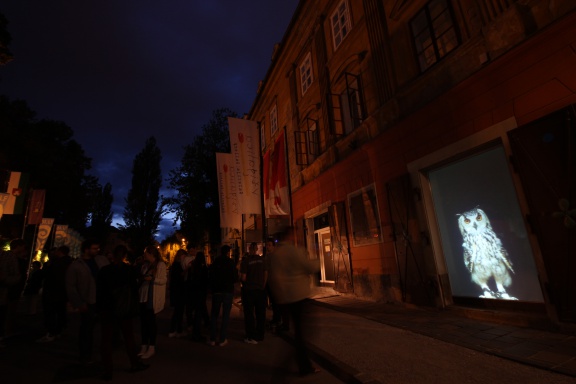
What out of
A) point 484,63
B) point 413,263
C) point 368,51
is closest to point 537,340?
point 413,263

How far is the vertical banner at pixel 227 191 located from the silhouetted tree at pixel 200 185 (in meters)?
12.8

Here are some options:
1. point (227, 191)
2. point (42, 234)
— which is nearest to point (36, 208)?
point (42, 234)

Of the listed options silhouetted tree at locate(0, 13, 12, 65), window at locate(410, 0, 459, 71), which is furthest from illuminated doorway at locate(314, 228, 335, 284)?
silhouetted tree at locate(0, 13, 12, 65)

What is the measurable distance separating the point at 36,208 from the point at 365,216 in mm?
17768

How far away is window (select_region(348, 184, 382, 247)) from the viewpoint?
878 cm

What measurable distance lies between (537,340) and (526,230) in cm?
188

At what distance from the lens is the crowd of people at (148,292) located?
389cm

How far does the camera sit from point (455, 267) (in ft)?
22.3

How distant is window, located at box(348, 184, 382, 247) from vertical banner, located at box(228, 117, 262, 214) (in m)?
3.67

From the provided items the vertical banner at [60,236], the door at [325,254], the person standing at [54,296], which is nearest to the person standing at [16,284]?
the person standing at [54,296]

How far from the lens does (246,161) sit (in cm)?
1154

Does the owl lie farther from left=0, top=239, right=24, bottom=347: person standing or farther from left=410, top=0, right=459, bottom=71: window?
left=0, top=239, right=24, bottom=347: person standing

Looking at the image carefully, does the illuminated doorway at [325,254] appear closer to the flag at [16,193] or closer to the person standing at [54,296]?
the person standing at [54,296]

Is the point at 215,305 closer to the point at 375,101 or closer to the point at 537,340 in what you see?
the point at 537,340
